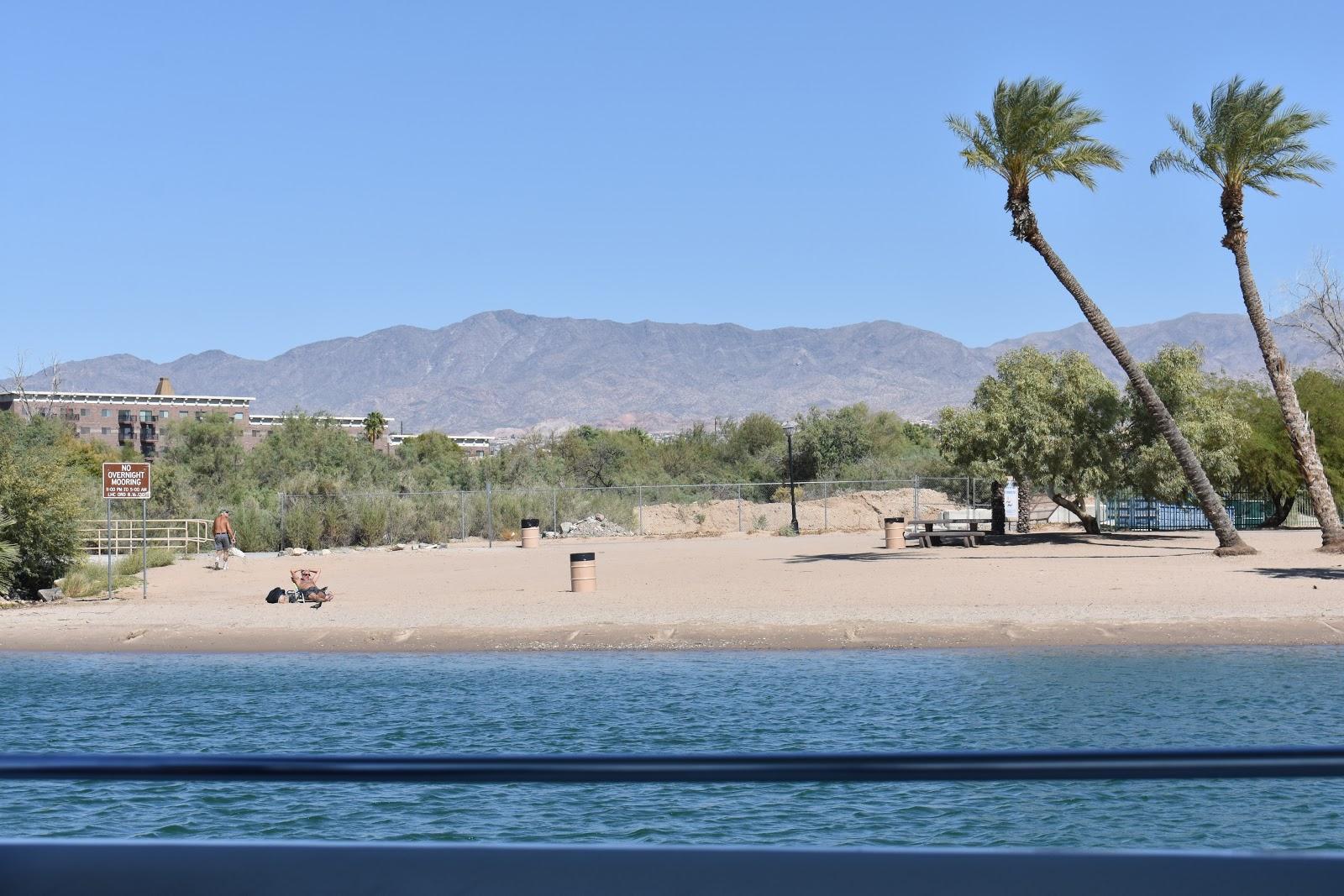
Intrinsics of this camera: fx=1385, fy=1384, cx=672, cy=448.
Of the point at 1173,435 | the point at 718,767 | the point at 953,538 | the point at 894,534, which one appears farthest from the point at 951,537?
the point at 718,767

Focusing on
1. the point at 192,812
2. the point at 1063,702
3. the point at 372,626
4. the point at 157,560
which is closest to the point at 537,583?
the point at 372,626

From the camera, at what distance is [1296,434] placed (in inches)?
1259

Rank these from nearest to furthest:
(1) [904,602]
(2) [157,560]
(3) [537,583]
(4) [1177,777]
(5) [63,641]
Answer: (4) [1177,777], (5) [63,641], (1) [904,602], (3) [537,583], (2) [157,560]

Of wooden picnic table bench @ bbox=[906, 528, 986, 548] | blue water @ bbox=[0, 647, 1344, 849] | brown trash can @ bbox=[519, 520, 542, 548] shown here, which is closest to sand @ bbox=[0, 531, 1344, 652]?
blue water @ bbox=[0, 647, 1344, 849]

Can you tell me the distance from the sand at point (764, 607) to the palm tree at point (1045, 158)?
5.75ft

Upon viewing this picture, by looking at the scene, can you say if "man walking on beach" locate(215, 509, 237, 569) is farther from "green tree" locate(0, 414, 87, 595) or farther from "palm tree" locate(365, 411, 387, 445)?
"palm tree" locate(365, 411, 387, 445)

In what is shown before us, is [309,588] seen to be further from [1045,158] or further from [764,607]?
[1045,158]

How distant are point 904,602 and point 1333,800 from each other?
13.2m

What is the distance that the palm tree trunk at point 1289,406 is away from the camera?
31.6m

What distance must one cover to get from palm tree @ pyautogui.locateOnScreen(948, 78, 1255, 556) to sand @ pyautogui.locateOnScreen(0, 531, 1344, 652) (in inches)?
69.0

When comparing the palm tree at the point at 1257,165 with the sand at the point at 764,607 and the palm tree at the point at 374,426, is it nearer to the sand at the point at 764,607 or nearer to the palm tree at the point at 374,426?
the sand at the point at 764,607

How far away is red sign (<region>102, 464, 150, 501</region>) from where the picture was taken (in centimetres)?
2536

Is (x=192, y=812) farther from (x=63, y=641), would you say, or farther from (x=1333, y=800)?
(x=63, y=641)

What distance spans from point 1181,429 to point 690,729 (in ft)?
91.2
